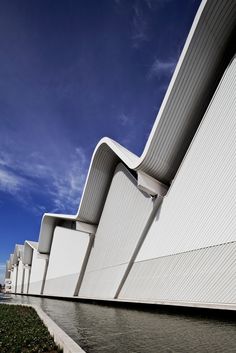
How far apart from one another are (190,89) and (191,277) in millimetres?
7165

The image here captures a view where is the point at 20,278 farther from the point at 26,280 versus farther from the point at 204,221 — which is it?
the point at 204,221

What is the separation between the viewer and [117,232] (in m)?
18.9

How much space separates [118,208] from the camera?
1919cm

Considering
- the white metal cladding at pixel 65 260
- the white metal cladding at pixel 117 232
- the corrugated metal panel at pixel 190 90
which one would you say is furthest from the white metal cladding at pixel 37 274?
the corrugated metal panel at pixel 190 90

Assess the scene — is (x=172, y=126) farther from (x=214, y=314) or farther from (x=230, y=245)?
(x=214, y=314)

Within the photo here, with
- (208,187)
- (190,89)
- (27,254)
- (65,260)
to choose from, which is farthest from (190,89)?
(27,254)

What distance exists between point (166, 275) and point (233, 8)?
10226 millimetres

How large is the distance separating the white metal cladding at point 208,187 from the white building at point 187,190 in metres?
0.03

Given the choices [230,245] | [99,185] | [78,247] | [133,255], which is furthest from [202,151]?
[78,247]

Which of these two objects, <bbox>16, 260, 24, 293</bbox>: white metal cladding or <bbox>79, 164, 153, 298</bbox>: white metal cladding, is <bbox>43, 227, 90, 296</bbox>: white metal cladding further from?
<bbox>16, 260, 24, 293</bbox>: white metal cladding

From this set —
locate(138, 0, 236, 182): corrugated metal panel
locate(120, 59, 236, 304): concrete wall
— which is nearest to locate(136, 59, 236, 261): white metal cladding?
locate(120, 59, 236, 304): concrete wall

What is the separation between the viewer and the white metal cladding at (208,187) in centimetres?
991

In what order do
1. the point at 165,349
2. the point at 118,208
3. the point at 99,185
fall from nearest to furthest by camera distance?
the point at 165,349 → the point at 118,208 → the point at 99,185

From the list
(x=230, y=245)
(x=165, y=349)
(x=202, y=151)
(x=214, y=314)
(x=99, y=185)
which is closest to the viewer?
(x=165, y=349)
